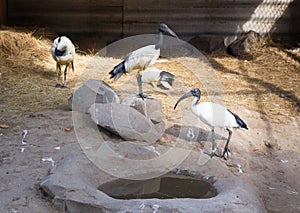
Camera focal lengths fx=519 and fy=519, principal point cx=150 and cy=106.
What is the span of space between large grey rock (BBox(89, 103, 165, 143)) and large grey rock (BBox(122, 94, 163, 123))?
19 cm

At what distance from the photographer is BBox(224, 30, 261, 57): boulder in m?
8.44

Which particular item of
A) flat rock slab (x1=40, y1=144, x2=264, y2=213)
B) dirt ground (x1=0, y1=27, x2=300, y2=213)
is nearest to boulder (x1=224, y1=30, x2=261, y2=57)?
dirt ground (x1=0, y1=27, x2=300, y2=213)

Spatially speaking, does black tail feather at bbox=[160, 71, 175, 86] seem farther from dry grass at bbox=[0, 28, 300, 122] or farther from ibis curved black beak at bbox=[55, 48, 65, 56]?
ibis curved black beak at bbox=[55, 48, 65, 56]

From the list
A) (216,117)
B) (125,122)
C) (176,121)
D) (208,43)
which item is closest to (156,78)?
(176,121)

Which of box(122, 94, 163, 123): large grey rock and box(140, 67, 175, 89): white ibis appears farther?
box(140, 67, 175, 89): white ibis

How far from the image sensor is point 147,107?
16.3 feet

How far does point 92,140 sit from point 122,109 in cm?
42

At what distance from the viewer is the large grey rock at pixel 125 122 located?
4.50 metres

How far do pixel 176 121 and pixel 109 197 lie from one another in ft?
6.89

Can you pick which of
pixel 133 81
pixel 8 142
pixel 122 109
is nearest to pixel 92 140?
pixel 122 109

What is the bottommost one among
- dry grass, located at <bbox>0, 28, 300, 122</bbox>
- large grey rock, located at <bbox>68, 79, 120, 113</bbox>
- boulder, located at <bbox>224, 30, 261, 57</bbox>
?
dry grass, located at <bbox>0, 28, 300, 122</bbox>

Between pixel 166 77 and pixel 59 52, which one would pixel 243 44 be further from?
pixel 59 52

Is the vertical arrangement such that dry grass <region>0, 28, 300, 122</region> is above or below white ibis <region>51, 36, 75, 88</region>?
below

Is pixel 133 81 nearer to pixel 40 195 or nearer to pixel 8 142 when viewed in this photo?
pixel 8 142
